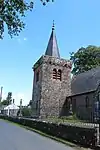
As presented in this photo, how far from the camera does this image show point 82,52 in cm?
5562

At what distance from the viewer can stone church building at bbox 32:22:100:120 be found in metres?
40.9

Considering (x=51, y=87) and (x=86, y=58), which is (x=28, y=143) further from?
(x=86, y=58)

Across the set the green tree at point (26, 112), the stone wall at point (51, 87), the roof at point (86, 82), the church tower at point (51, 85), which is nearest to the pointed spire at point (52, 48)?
the church tower at point (51, 85)

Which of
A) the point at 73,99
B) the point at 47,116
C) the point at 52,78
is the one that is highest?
the point at 52,78

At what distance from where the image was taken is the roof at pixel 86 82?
38.5 m

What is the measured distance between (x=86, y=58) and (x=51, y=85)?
582 inches

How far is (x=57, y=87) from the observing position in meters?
43.4

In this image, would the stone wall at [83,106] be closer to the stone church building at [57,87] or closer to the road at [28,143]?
the stone church building at [57,87]

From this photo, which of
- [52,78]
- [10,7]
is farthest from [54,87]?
[10,7]

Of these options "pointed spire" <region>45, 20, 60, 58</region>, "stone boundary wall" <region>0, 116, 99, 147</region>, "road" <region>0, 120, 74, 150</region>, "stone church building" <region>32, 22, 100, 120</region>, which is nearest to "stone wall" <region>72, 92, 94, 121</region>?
"stone church building" <region>32, 22, 100, 120</region>

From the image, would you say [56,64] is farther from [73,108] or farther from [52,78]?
[73,108]

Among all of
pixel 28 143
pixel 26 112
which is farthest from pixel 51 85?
pixel 28 143

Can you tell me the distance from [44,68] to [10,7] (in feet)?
109

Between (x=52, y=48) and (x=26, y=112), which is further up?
(x=52, y=48)
